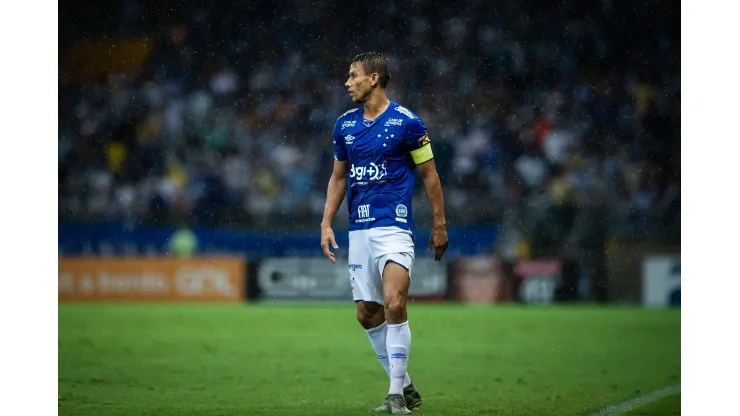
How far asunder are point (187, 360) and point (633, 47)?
782cm

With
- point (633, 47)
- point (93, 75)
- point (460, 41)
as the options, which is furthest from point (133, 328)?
point (633, 47)

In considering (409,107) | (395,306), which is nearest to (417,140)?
(395,306)

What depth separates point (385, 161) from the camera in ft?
19.0

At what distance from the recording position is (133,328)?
11398 millimetres

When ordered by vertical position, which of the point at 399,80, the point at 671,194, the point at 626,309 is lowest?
the point at 626,309

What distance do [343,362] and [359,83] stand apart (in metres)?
3.35

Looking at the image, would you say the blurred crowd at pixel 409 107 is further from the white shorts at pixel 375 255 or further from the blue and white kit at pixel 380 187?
the white shorts at pixel 375 255

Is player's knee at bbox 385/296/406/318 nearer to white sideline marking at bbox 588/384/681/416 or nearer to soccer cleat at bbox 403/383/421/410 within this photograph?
soccer cleat at bbox 403/383/421/410

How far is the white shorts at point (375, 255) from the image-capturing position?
5.75m

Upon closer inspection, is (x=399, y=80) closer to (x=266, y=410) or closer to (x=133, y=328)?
(x=133, y=328)

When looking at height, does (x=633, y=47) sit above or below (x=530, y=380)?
above

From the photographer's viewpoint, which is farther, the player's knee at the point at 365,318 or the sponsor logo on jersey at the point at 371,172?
the player's knee at the point at 365,318

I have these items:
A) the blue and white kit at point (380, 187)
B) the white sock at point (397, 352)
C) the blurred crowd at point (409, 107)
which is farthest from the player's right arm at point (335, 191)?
the blurred crowd at point (409, 107)
